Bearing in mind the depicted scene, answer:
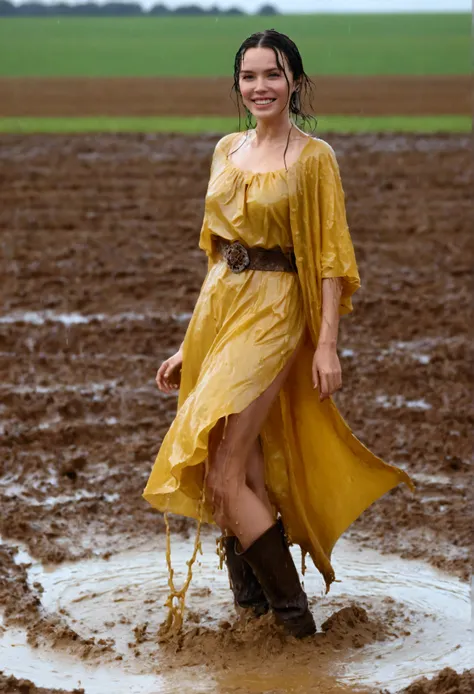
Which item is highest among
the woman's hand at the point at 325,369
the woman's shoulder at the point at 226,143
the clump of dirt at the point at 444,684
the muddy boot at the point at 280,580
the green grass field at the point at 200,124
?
the woman's shoulder at the point at 226,143

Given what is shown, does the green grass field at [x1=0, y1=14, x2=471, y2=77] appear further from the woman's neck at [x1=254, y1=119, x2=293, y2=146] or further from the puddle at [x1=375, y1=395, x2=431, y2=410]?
the woman's neck at [x1=254, y1=119, x2=293, y2=146]

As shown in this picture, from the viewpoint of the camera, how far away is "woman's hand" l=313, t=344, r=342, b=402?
418 cm

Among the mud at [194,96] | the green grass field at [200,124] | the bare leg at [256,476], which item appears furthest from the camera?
the mud at [194,96]

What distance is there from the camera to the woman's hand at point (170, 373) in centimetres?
460

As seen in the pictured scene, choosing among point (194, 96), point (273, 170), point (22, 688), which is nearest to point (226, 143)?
point (273, 170)

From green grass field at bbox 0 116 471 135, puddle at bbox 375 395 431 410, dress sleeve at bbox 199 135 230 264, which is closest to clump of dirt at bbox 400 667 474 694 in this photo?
dress sleeve at bbox 199 135 230 264

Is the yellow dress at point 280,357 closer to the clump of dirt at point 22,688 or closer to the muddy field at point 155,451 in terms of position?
the muddy field at point 155,451

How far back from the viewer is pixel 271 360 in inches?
163

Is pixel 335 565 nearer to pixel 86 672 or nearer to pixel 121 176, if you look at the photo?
pixel 86 672

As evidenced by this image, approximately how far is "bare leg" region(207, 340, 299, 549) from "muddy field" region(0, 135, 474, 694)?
0.41m

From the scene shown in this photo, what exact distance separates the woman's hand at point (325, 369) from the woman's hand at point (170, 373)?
569 mm

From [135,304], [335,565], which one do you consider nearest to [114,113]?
[135,304]

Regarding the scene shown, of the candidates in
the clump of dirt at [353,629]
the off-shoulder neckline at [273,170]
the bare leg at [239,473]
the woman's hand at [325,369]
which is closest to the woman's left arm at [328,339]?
the woman's hand at [325,369]

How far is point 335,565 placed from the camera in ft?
17.0
